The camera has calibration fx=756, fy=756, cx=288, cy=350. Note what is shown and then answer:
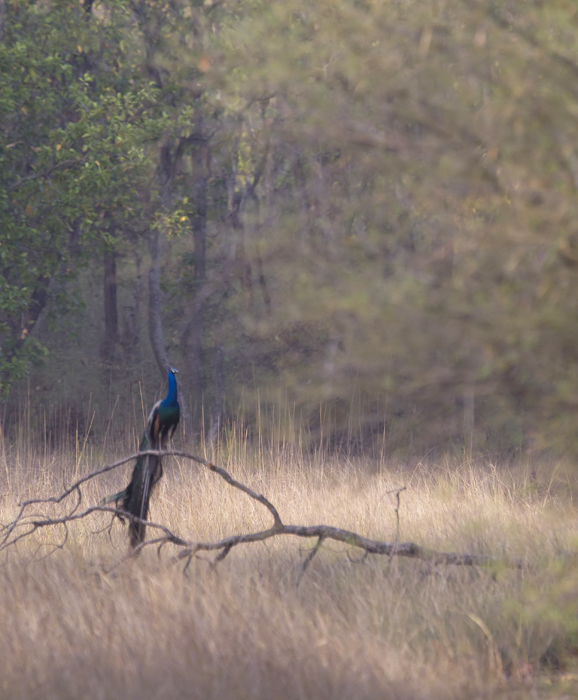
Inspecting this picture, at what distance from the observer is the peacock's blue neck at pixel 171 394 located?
14.8ft

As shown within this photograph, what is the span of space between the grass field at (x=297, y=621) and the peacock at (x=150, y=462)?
0.85ft

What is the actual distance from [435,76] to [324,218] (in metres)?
0.66

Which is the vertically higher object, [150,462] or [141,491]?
[150,462]

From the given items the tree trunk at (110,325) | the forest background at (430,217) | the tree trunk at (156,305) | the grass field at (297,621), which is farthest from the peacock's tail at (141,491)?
the tree trunk at (110,325)

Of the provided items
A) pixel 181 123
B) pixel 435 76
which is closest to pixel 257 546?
pixel 435 76

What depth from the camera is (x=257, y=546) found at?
194 inches

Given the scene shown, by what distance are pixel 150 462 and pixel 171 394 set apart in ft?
1.39

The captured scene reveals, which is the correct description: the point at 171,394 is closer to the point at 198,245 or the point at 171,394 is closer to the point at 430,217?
the point at 430,217

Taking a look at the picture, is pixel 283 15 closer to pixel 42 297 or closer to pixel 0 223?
pixel 0 223

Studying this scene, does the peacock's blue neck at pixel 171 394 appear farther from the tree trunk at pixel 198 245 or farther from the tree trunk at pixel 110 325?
the tree trunk at pixel 110 325

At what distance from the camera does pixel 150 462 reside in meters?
4.52

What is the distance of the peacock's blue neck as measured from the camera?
452cm

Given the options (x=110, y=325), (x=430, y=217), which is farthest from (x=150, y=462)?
(x=110, y=325)

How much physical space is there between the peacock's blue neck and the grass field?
932 millimetres
